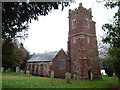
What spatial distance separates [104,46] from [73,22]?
11.4 meters

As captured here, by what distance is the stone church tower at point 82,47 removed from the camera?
25.9 metres

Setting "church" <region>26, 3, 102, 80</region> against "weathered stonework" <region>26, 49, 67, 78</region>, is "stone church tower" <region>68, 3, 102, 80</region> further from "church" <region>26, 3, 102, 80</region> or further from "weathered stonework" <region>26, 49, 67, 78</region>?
"weathered stonework" <region>26, 49, 67, 78</region>

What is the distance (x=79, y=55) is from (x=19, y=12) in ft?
67.7

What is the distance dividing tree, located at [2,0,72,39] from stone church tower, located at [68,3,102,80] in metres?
19.4

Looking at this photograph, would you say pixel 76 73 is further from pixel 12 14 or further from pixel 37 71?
pixel 12 14

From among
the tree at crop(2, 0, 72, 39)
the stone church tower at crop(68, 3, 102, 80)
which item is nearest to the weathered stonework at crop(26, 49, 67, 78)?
the stone church tower at crop(68, 3, 102, 80)

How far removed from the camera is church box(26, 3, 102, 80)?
85.9 ft

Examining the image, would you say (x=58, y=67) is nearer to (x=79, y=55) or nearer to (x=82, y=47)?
(x=79, y=55)

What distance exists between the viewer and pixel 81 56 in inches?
1031

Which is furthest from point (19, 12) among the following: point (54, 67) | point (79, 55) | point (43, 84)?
point (54, 67)

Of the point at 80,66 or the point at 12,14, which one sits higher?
the point at 12,14

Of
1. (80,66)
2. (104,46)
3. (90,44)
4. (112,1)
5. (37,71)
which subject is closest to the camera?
(112,1)

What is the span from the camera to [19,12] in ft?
23.9

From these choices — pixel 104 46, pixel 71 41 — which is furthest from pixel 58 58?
pixel 104 46
